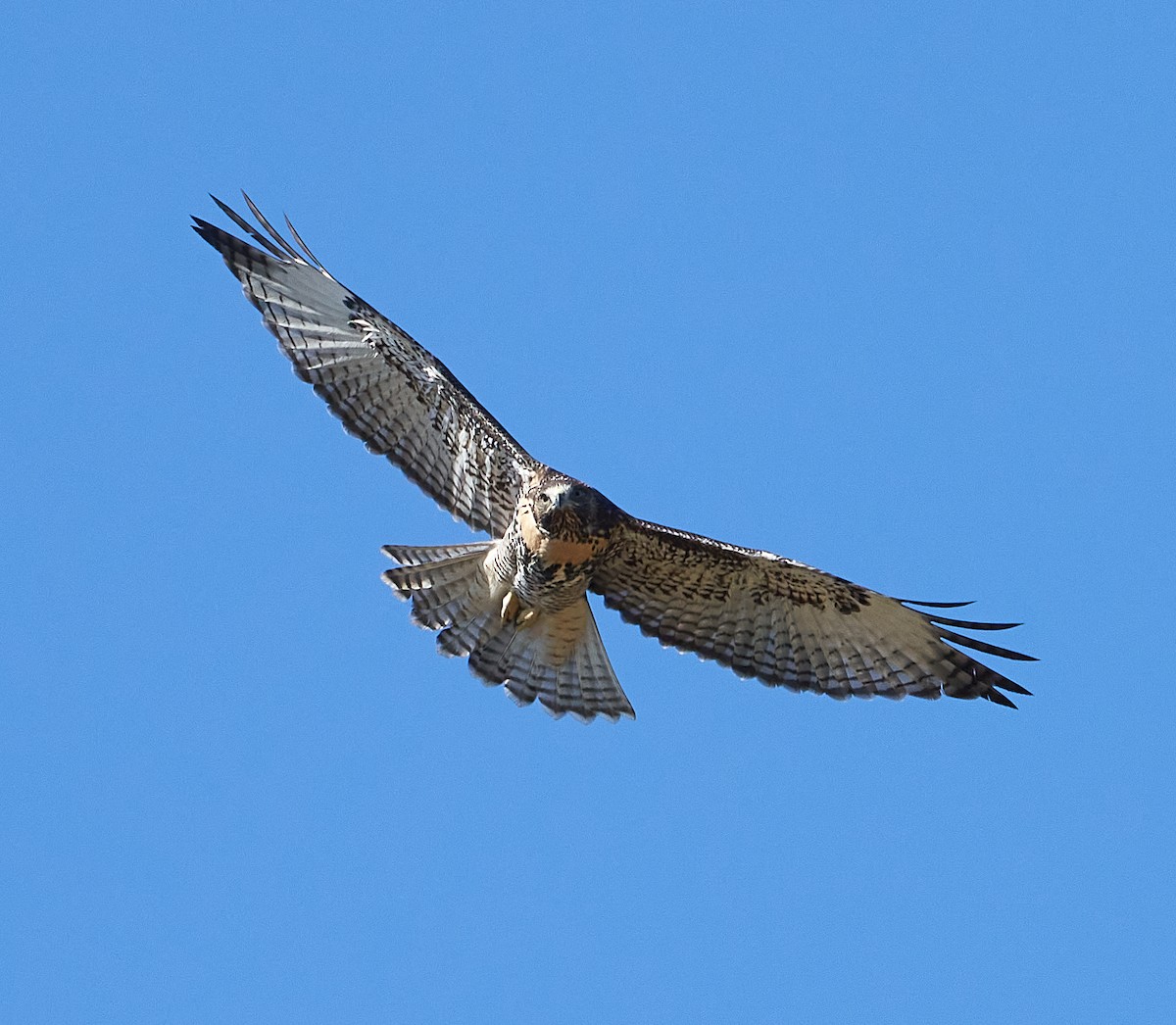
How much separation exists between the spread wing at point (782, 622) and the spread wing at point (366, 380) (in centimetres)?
93

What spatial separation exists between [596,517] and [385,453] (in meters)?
1.55

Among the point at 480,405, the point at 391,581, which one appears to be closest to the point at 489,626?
the point at 391,581

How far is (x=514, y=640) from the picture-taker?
1195cm

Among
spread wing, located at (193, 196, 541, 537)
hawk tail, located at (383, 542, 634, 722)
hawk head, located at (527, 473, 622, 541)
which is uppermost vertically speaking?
spread wing, located at (193, 196, 541, 537)

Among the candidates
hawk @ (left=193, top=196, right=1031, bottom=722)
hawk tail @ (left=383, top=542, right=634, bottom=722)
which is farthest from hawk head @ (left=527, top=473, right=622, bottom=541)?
hawk tail @ (left=383, top=542, right=634, bottom=722)

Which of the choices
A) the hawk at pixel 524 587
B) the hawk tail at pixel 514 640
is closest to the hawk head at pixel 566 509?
the hawk at pixel 524 587

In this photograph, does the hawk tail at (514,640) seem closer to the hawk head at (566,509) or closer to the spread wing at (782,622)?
the spread wing at (782,622)

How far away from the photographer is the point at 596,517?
11.1 metres

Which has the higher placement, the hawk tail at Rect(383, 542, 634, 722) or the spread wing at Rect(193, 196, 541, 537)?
the spread wing at Rect(193, 196, 541, 537)

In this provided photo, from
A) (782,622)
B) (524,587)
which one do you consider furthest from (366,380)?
(782,622)

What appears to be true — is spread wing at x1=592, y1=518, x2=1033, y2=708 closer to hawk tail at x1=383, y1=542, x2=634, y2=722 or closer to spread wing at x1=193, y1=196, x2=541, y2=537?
hawk tail at x1=383, y1=542, x2=634, y2=722

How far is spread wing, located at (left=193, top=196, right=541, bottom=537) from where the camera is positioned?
1165 centimetres

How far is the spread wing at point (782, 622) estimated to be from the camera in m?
11.6

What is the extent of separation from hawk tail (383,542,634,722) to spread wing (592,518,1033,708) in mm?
359
